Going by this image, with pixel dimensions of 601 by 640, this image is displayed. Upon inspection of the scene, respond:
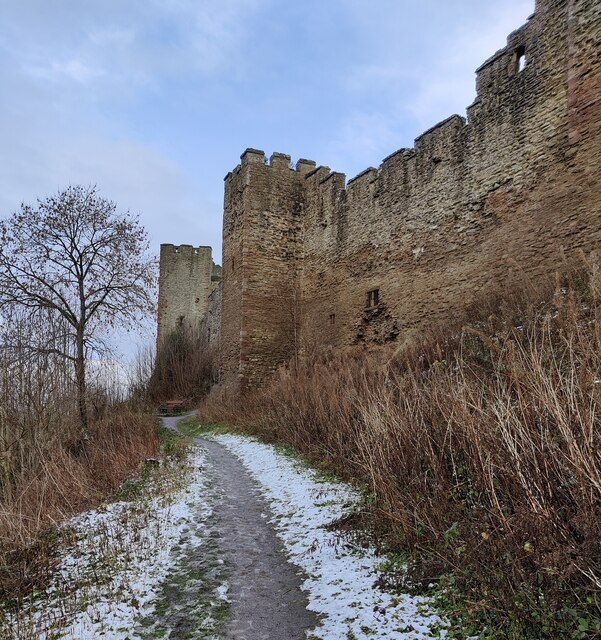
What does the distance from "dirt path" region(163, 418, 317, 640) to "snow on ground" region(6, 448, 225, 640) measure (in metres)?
0.33

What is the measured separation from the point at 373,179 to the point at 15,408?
1008 cm

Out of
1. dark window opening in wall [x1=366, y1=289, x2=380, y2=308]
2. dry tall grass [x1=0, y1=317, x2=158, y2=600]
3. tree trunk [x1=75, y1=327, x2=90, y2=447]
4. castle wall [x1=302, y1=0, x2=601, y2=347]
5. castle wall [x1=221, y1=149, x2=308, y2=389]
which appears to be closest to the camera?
dry tall grass [x1=0, y1=317, x2=158, y2=600]

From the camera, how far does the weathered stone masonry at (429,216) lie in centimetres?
838

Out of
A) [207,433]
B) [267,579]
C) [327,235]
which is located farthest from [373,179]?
[267,579]

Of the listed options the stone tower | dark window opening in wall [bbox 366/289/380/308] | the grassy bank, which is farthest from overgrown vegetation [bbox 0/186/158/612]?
the stone tower

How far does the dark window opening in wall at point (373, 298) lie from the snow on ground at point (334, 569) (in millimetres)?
7152

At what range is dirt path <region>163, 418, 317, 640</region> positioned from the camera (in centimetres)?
300

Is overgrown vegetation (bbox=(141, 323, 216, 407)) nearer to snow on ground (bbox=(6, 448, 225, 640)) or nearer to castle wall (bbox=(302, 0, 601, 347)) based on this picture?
castle wall (bbox=(302, 0, 601, 347))

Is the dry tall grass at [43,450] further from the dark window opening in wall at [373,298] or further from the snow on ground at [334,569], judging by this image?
the dark window opening in wall at [373,298]

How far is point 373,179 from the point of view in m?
13.3

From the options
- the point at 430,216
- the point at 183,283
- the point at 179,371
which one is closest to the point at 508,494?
the point at 430,216

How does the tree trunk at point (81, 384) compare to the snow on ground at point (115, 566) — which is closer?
the snow on ground at point (115, 566)

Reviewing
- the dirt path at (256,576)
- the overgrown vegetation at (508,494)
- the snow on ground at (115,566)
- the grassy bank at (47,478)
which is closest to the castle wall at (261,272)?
the grassy bank at (47,478)

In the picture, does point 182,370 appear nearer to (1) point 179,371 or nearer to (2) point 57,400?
(1) point 179,371
